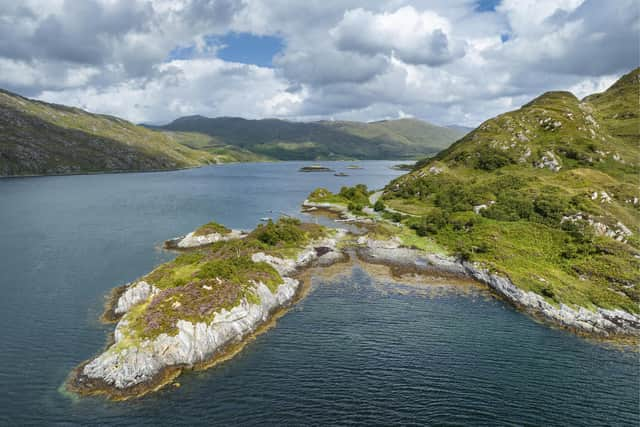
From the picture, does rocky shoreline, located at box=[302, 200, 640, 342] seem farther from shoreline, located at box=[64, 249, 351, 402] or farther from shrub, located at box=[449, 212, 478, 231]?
shoreline, located at box=[64, 249, 351, 402]

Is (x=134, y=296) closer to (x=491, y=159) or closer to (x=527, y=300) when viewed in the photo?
(x=527, y=300)

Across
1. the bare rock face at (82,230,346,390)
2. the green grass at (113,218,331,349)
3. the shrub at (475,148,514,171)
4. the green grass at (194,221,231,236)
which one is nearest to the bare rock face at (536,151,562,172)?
the shrub at (475,148,514,171)

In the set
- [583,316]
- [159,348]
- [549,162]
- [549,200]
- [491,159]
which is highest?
[491,159]

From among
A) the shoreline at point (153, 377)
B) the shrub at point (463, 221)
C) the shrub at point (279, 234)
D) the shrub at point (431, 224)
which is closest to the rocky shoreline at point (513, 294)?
the shrub at point (431, 224)

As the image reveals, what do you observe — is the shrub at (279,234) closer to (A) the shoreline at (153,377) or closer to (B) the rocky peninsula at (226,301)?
(B) the rocky peninsula at (226,301)

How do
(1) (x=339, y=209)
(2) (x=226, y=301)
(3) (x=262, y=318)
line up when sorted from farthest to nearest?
(1) (x=339, y=209) < (3) (x=262, y=318) < (2) (x=226, y=301)

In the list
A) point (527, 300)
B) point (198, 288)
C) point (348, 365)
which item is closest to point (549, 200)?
point (527, 300)

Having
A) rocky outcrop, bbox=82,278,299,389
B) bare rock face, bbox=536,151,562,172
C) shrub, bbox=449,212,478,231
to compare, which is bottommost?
rocky outcrop, bbox=82,278,299,389
